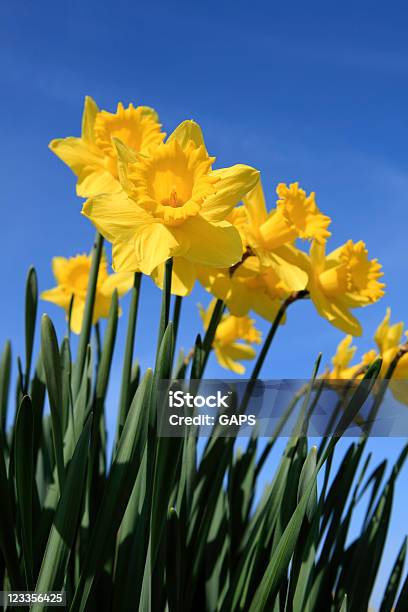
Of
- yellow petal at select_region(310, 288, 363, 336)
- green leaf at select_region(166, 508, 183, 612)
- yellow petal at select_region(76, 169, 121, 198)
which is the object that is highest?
yellow petal at select_region(76, 169, 121, 198)

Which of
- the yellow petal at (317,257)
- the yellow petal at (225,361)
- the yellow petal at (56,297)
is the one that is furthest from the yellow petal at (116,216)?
the yellow petal at (225,361)

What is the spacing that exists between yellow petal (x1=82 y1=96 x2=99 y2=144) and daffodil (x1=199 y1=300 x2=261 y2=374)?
131 cm

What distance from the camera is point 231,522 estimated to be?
238 centimetres

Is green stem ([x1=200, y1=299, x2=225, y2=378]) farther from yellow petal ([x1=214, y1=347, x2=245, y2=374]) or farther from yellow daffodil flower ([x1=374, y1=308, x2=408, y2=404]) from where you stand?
yellow petal ([x1=214, y1=347, x2=245, y2=374])

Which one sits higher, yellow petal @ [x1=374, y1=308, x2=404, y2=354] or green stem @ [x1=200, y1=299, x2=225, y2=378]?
yellow petal @ [x1=374, y1=308, x2=404, y2=354]

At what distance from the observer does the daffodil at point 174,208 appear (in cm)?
169

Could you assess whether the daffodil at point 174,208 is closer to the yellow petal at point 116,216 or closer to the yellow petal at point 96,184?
the yellow petal at point 116,216

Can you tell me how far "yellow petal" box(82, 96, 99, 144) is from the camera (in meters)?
2.35

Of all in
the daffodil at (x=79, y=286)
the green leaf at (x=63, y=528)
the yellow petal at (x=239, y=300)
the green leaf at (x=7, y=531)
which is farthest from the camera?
the daffodil at (x=79, y=286)

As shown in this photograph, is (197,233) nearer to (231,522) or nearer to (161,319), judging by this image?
(161,319)

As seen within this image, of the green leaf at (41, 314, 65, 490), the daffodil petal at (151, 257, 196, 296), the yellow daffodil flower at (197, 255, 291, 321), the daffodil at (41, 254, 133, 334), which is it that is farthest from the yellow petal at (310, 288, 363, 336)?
the green leaf at (41, 314, 65, 490)

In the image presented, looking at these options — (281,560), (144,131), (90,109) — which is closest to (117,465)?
(281,560)

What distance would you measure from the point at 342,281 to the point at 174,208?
3.01 ft

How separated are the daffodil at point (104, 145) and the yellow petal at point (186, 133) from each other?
0.38 meters
